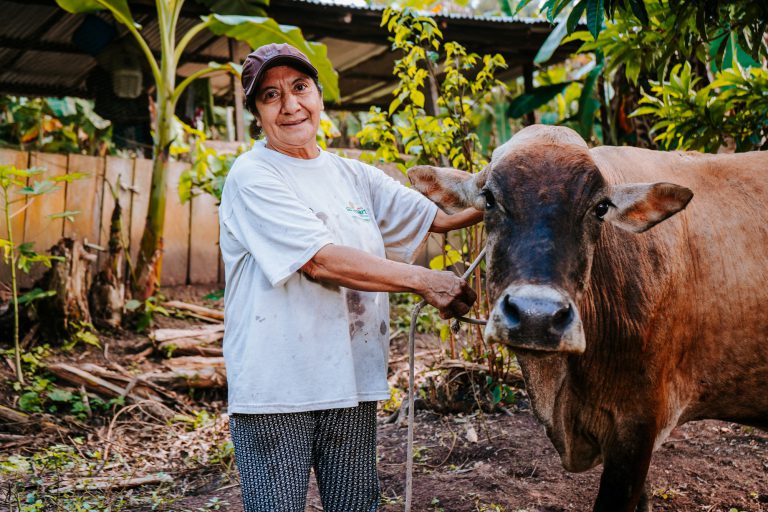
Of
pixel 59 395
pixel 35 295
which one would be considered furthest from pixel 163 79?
pixel 59 395

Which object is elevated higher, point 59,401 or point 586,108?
point 586,108

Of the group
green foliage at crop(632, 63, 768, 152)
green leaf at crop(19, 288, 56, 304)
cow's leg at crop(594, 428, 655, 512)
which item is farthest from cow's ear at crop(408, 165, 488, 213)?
green leaf at crop(19, 288, 56, 304)

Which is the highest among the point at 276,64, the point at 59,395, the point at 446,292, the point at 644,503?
the point at 276,64

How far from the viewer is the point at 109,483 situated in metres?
4.09

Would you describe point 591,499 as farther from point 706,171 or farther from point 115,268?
point 115,268

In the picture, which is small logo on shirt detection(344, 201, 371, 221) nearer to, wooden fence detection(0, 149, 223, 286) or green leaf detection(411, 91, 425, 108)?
green leaf detection(411, 91, 425, 108)

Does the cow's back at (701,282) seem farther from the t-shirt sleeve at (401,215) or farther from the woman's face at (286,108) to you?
the woman's face at (286,108)

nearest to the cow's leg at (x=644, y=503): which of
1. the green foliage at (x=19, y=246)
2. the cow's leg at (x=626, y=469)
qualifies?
the cow's leg at (x=626, y=469)

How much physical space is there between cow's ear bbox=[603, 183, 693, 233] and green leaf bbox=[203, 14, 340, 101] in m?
4.68

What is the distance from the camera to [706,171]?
3.29 m

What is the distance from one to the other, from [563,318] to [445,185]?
35.5 inches

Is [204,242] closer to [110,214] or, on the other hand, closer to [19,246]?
[110,214]

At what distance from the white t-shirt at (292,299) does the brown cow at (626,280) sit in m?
0.45

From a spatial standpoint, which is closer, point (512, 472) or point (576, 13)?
point (576, 13)
